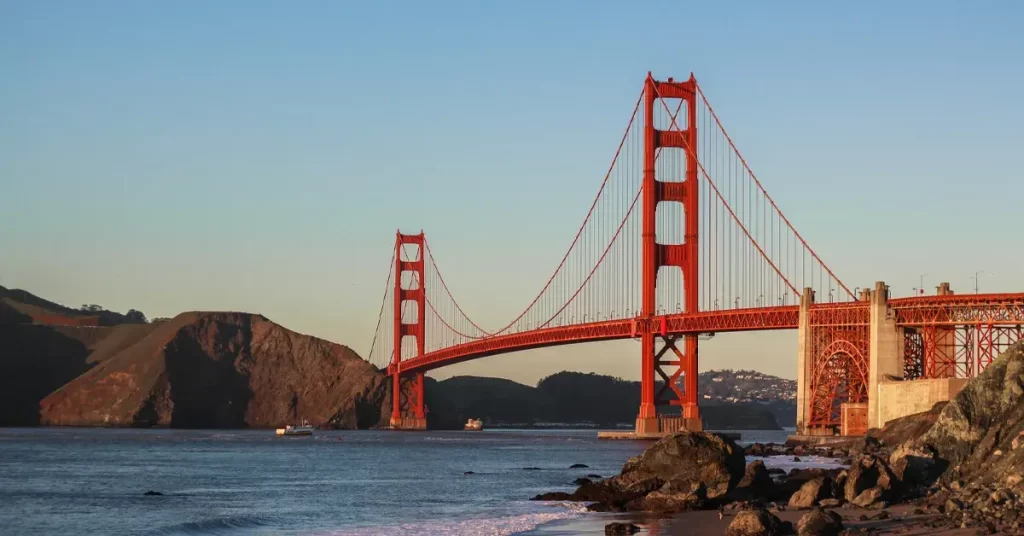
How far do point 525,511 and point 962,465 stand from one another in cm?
1112

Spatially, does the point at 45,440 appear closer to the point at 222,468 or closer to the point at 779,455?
the point at 222,468

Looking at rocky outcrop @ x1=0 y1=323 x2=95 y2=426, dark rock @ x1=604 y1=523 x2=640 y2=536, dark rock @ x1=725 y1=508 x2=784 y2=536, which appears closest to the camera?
dark rock @ x1=725 y1=508 x2=784 y2=536

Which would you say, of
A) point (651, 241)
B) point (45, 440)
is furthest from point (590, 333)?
point (45, 440)

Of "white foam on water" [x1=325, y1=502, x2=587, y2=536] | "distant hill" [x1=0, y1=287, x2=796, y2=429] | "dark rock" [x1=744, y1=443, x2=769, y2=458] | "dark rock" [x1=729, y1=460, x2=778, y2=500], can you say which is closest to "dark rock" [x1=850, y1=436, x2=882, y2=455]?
"dark rock" [x1=744, y1=443, x2=769, y2=458]

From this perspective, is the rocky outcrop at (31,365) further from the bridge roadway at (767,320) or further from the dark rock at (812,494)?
the dark rock at (812,494)

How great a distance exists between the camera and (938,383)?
198ft

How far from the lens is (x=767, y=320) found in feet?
263

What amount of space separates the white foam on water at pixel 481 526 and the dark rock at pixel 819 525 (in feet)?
23.6

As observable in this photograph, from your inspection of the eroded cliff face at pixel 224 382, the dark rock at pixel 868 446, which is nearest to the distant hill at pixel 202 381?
the eroded cliff face at pixel 224 382

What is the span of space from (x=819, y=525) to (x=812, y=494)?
6596mm

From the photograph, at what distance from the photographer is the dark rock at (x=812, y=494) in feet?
115

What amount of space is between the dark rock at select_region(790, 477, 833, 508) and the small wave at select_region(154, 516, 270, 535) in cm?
1298

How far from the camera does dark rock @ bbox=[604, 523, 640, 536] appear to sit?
3128 centimetres

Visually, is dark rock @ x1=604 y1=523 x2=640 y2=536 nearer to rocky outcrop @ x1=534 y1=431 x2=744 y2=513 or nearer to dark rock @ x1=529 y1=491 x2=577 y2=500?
rocky outcrop @ x1=534 y1=431 x2=744 y2=513
